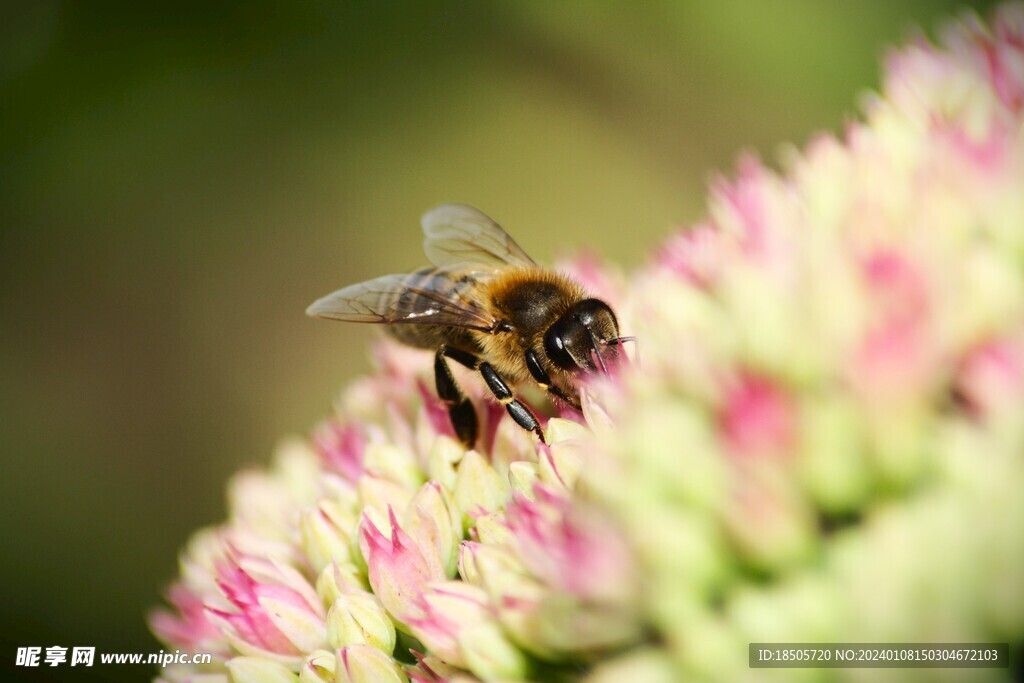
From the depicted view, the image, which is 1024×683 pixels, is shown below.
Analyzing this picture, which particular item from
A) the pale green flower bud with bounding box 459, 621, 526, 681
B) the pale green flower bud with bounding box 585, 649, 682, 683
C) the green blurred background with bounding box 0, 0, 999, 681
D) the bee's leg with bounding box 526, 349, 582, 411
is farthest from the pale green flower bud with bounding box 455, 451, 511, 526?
the green blurred background with bounding box 0, 0, 999, 681

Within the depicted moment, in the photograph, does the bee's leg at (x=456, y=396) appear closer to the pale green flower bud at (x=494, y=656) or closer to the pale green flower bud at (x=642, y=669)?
the pale green flower bud at (x=494, y=656)

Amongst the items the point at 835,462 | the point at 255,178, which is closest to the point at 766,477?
the point at 835,462

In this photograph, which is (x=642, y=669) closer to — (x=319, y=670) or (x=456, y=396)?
(x=319, y=670)

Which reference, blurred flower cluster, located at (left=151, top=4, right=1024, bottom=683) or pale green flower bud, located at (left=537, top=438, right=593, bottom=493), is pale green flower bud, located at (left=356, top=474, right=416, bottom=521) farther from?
pale green flower bud, located at (left=537, top=438, right=593, bottom=493)

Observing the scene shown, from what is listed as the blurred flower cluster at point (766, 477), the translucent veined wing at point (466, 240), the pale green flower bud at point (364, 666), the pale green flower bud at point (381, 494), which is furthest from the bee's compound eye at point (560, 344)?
the pale green flower bud at point (364, 666)

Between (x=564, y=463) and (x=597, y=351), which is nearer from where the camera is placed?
(x=564, y=463)

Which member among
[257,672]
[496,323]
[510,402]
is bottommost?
[257,672]
